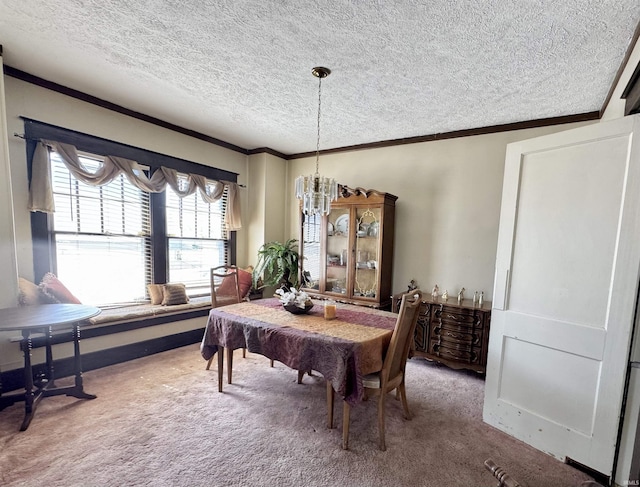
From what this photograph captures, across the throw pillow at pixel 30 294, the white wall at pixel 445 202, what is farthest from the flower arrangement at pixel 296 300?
the throw pillow at pixel 30 294

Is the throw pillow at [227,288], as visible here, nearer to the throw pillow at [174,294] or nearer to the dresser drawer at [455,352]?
the throw pillow at [174,294]

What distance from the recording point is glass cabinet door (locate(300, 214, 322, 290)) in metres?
4.03

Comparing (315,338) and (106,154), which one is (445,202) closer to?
(315,338)

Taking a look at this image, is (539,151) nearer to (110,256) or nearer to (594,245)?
(594,245)

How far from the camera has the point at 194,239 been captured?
13.2 feet

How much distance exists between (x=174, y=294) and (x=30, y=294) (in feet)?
4.30

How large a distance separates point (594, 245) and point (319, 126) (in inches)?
111

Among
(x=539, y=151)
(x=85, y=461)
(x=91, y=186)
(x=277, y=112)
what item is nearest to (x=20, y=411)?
(x=85, y=461)

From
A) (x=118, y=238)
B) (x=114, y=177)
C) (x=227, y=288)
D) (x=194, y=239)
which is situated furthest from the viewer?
(x=194, y=239)

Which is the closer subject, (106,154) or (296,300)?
(296,300)

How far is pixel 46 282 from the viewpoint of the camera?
265cm

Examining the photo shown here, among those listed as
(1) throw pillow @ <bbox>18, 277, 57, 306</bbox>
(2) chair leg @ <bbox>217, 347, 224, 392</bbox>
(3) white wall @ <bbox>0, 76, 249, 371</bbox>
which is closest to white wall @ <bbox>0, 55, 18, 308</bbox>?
(3) white wall @ <bbox>0, 76, 249, 371</bbox>

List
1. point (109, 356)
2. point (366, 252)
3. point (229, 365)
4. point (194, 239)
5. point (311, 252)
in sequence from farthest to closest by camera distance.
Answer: point (311, 252) → point (194, 239) → point (366, 252) → point (109, 356) → point (229, 365)

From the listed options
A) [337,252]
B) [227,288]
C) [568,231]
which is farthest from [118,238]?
[568,231]
